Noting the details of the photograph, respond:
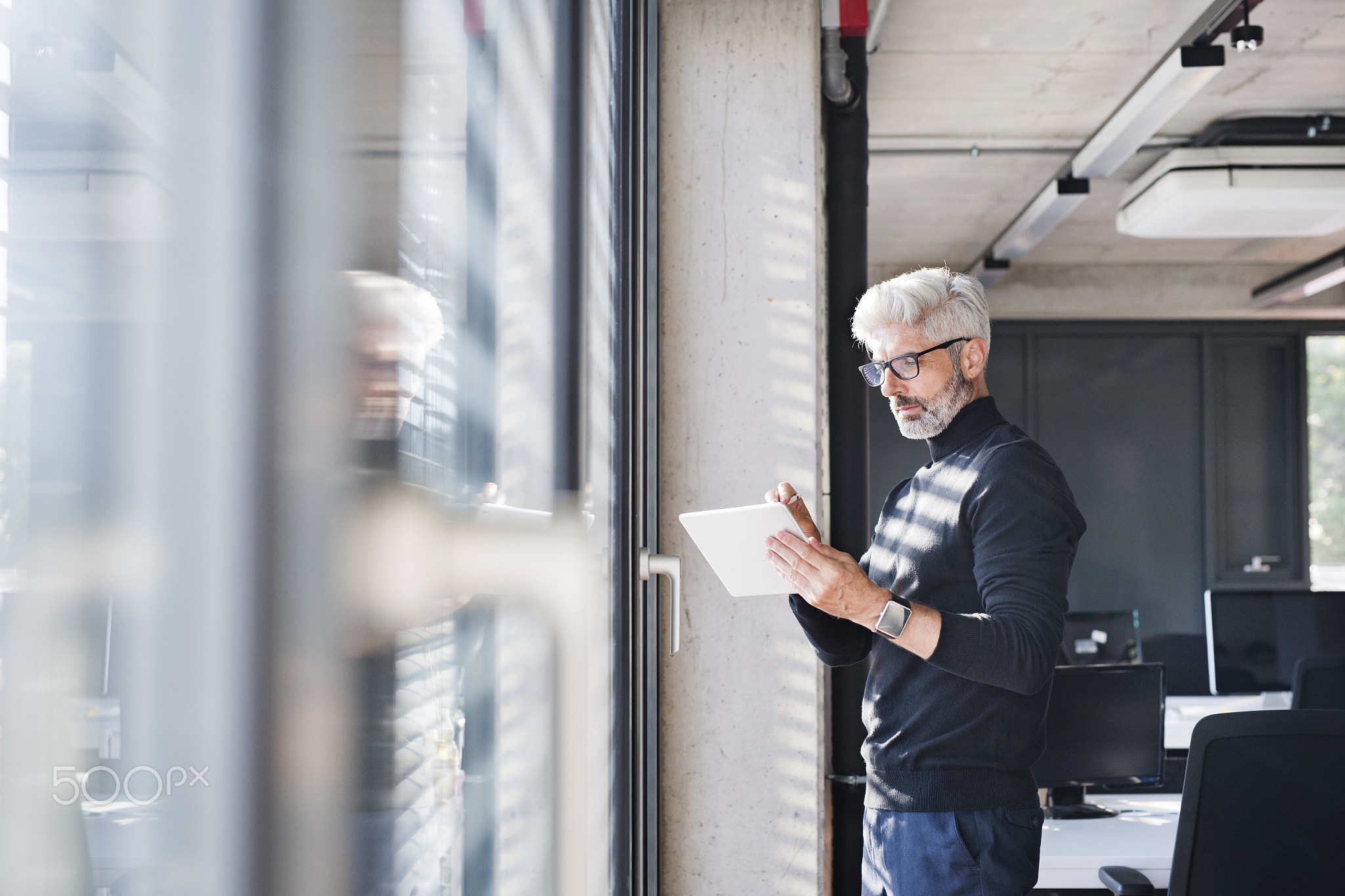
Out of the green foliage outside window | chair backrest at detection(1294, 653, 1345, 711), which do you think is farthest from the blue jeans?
the green foliage outside window

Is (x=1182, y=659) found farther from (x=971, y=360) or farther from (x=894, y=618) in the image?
(x=894, y=618)

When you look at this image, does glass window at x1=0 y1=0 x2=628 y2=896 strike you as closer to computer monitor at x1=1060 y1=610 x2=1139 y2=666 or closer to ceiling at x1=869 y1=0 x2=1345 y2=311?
ceiling at x1=869 y1=0 x2=1345 y2=311

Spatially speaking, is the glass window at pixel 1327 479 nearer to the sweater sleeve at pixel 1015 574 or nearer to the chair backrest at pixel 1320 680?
the chair backrest at pixel 1320 680

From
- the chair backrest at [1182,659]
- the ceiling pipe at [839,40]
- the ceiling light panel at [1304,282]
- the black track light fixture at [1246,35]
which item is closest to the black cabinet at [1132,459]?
the ceiling light panel at [1304,282]

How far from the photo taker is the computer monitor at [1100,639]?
382 cm

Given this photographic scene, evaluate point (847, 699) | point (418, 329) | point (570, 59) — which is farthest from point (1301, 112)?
point (418, 329)

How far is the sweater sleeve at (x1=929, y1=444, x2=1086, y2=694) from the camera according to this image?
1.36 m

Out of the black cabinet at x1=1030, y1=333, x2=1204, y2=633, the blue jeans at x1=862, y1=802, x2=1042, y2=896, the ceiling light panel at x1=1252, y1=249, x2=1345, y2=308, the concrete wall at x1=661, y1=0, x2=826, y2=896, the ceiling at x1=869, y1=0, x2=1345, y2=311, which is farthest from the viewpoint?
the black cabinet at x1=1030, y1=333, x2=1204, y2=633

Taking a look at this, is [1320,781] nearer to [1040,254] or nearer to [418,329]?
[418,329]

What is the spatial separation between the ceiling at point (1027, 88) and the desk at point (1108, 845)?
9.21ft

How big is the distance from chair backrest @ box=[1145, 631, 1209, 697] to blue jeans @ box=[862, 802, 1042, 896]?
337cm

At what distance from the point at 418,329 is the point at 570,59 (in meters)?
0.76

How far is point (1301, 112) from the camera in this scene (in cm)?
446

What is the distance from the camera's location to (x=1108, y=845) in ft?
8.05
